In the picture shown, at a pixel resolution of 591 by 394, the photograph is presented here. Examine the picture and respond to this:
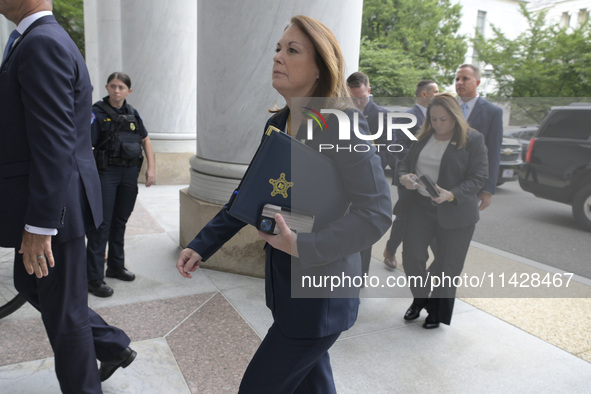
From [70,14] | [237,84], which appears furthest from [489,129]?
[70,14]

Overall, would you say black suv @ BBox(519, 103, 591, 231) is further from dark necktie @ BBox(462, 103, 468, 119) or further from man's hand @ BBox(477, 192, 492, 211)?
man's hand @ BBox(477, 192, 492, 211)

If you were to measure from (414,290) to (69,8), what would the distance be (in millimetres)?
20978

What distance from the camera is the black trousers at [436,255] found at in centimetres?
372

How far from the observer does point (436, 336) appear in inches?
144

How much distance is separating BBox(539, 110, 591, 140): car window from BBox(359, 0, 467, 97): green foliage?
23.2 m

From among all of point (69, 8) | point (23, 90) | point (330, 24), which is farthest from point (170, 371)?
point (69, 8)

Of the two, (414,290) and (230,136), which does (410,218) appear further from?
(230,136)

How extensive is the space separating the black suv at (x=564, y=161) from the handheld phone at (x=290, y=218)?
6.68m

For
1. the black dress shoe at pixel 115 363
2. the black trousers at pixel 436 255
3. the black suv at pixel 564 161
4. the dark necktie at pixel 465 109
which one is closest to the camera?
the black dress shoe at pixel 115 363

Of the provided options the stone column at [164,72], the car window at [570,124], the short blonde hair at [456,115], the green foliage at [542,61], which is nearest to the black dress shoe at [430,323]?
the short blonde hair at [456,115]

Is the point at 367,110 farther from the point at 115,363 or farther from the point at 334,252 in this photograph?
A: the point at 334,252

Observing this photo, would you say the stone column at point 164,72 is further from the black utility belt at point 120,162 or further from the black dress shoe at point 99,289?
the black dress shoe at point 99,289

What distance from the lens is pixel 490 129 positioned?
3875mm

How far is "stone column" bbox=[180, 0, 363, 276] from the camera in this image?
4441mm
